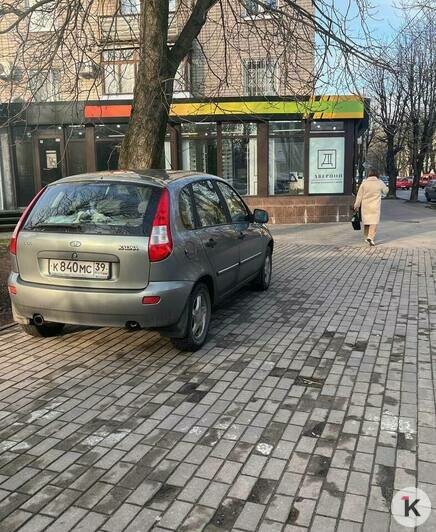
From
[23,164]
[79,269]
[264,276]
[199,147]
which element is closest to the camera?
[79,269]

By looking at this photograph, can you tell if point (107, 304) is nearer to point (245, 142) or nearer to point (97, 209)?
point (97, 209)

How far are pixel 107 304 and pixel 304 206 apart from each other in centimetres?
1311

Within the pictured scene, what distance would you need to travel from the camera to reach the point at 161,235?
4.57m

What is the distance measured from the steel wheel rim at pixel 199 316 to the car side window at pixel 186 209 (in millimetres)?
681

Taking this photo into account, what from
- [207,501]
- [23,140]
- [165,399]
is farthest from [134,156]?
[23,140]

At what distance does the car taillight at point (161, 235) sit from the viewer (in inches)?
177

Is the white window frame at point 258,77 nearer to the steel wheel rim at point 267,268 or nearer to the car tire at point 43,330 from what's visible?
the steel wheel rim at point 267,268

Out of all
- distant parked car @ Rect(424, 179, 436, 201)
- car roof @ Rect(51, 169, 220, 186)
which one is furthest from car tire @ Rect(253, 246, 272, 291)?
distant parked car @ Rect(424, 179, 436, 201)

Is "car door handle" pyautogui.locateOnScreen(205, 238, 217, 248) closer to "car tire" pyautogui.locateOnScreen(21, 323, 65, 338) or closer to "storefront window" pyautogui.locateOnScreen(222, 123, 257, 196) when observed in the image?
"car tire" pyautogui.locateOnScreen(21, 323, 65, 338)

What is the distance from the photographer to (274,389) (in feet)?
13.7

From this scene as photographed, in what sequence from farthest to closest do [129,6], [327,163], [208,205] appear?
[327,163], [129,6], [208,205]

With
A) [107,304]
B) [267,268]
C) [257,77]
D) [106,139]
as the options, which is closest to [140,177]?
[107,304]

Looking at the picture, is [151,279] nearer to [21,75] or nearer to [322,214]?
[21,75]

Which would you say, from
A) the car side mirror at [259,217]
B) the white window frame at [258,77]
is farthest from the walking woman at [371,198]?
the car side mirror at [259,217]
